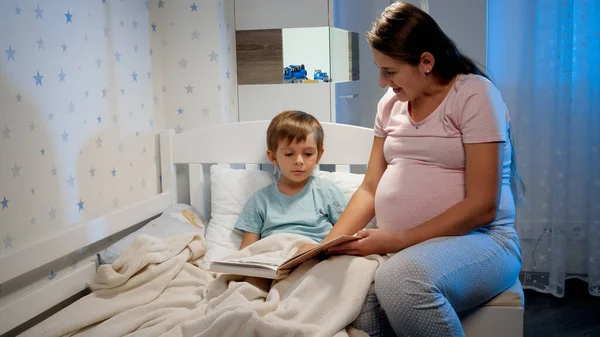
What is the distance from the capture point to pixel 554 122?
9.50 feet

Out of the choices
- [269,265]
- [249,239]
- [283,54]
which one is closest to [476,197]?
[269,265]

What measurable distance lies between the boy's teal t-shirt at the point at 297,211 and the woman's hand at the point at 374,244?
40 centimetres

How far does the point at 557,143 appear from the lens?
2895 mm

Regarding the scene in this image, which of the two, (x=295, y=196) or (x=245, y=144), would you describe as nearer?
(x=295, y=196)

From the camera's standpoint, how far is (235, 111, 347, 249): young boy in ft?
6.69

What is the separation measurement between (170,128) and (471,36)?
5.06 feet

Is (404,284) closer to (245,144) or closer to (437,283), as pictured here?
(437,283)

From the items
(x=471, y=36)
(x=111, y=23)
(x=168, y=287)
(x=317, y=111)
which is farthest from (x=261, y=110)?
(x=471, y=36)

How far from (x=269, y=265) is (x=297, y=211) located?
1.51ft

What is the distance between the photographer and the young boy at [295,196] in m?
2.04

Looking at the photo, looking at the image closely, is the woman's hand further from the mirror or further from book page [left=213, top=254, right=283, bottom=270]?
the mirror

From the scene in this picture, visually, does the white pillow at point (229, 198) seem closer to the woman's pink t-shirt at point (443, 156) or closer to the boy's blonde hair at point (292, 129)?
the boy's blonde hair at point (292, 129)

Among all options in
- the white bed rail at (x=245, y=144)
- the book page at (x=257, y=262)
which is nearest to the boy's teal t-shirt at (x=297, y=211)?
the white bed rail at (x=245, y=144)

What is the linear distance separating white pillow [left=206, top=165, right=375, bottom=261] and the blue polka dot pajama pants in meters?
0.62
